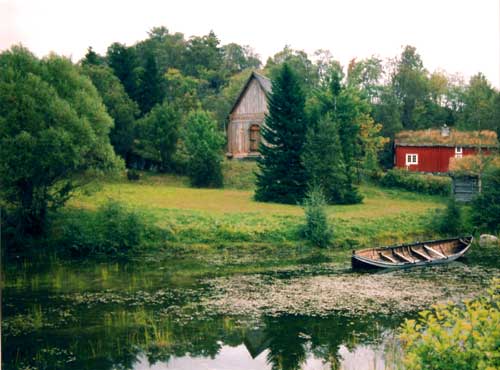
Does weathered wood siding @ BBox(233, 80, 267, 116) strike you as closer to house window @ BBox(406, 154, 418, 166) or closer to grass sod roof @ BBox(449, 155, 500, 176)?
house window @ BBox(406, 154, 418, 166)

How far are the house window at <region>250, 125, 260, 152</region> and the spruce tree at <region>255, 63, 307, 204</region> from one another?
9643 millimetres

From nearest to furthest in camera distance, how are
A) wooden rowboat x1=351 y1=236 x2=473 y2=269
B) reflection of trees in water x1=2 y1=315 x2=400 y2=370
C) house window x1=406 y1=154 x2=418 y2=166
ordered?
reflection of trees in water x1=2 y1=315 x2=400 y2=370 → wooden rowboat x1=351 y1=236 x2=473 y2=269 → house window x1=406 y1=154 x2=418 y2=166

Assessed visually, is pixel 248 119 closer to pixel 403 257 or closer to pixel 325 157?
pixel 325 157

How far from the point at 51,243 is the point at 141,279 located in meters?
6.07

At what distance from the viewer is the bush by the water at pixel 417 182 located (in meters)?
38.5

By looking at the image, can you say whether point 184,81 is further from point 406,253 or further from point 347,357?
point 347,357

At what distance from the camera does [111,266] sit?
22.9 m

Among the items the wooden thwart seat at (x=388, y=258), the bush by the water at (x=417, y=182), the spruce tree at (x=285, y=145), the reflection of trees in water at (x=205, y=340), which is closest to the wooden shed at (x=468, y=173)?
the bush by the water at (x=417, y=182)

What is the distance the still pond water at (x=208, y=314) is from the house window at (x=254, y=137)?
22.4 meters

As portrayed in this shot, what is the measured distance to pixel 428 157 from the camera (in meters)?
43.5

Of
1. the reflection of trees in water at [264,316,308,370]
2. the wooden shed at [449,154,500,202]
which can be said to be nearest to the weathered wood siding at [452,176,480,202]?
the wooden shed at [449,154,500,202]

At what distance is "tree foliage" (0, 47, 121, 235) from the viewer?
2322 cm

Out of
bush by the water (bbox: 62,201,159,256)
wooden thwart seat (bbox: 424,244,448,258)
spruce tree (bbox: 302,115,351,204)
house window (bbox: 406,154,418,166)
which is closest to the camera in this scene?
wooden thwart seat (bbox: 424,244,448,258)

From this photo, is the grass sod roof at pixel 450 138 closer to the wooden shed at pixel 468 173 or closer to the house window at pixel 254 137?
the wooden shed at pixel 468 173
